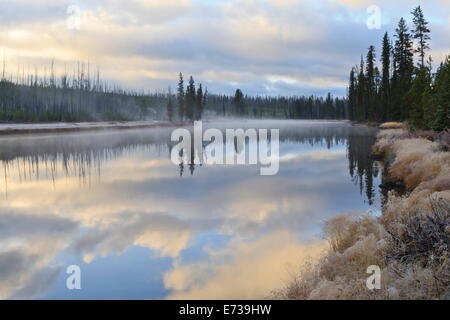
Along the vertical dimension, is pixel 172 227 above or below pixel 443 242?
below

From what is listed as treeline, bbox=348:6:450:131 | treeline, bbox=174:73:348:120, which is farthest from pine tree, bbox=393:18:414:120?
treeline, bbox=174:73:348:120

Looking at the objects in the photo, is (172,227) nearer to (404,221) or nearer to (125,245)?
(125,245)

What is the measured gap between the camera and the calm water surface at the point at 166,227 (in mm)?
7023

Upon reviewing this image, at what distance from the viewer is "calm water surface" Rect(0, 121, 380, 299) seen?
7023mm

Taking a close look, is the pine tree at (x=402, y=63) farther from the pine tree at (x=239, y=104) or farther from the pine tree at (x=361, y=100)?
the pine tree at (x=239, y=104)

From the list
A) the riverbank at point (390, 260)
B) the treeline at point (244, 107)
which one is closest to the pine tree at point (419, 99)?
the riverbank at point (390, 260)

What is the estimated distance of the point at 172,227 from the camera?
10.4m

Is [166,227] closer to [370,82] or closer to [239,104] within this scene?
[370,82]

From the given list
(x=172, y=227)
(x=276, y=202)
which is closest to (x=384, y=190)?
(x=276, y=202)

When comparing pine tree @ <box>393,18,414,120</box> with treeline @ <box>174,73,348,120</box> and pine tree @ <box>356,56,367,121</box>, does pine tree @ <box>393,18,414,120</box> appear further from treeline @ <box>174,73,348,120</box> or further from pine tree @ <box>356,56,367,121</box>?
treeline @ <box>174,73,348,120</box>

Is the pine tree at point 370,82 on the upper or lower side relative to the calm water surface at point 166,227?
upper

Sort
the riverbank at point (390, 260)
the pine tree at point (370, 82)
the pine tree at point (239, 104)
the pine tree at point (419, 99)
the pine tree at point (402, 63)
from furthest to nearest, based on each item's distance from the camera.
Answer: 1. the pine tree at point (239, 104)
2. the pine tree at point (370, 82)
3. the pine tree at point (402, 63)
4. the pine tree at point (419, 99)
5. the riverbank at point (390, 260)

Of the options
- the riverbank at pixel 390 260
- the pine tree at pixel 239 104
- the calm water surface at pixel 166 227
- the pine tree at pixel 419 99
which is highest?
the pine tree at pixel 239 104
